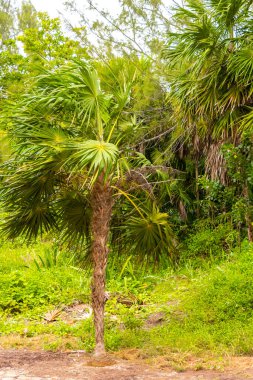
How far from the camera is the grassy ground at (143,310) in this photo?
26.9ft

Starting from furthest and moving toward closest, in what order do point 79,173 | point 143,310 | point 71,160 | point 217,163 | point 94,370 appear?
point 217,163, point 143,310, point 79,173, point 71,160, point 94,370

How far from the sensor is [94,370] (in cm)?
710

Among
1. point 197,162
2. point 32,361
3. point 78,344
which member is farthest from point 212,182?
point 32,361

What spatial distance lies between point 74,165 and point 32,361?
7.83 feet

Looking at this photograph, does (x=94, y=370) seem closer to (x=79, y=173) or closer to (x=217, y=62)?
(x=79, y=173)

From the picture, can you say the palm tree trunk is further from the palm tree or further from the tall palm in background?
the tall palm in background

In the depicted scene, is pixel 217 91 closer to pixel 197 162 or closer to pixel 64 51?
pixel 197 162

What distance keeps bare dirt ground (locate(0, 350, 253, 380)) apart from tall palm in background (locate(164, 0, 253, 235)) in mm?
4776

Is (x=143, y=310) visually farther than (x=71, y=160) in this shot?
Yes

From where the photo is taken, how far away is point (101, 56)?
46.6ft

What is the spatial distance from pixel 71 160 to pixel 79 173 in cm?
37

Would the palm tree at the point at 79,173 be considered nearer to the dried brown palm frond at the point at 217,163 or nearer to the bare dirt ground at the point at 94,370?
the bare dirt ground at the point at 94,370

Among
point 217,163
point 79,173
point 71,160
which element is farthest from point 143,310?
point 71,160

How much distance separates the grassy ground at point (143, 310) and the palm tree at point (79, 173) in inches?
21.7
